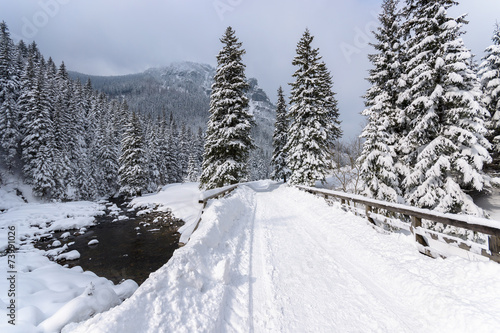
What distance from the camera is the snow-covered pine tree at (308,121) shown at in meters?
18.5

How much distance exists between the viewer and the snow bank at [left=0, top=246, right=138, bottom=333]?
3.36 m

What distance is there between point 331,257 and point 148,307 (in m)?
4.25

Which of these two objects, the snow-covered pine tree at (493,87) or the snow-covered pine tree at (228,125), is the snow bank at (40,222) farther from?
the snow-covered pine tree at (493,87)

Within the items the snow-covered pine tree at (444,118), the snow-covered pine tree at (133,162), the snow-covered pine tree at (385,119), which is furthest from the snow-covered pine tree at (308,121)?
the snow-covered pine tree at (133,162)

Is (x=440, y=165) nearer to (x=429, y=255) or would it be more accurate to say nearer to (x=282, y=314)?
(x=429, y=255)

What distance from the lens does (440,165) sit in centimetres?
1073

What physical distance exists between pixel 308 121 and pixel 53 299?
63.6 feet

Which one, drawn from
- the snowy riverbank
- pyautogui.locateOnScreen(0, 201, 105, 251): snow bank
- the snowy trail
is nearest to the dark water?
the snowy riverbank

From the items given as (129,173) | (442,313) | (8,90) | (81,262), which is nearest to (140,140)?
(129,173)

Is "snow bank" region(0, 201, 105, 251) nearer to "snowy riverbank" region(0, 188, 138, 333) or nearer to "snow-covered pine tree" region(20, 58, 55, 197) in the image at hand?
"snowy riverbank" region(0, 188, 138, 333)

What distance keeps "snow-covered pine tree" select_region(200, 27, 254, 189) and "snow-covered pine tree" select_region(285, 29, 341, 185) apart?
5040mm

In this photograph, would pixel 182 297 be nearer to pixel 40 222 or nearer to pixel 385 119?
pixel 385 119

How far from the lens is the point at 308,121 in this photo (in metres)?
19.3

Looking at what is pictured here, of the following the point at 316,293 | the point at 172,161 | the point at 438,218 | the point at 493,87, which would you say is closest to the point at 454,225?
the point at 438,218
